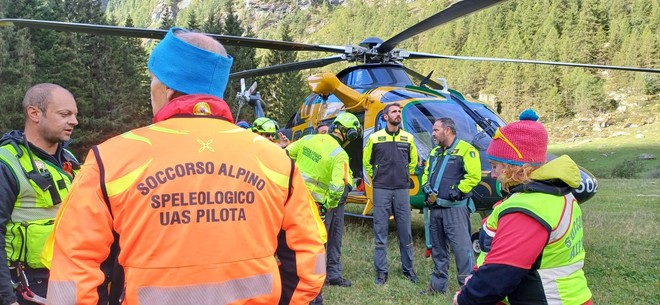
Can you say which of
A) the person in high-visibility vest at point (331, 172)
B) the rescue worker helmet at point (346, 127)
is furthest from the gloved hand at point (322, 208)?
the rescue worker helmet at point (346, 127)

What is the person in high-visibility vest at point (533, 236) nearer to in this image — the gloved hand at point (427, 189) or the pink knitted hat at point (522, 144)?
the pink knitted hat at point (522, 144)

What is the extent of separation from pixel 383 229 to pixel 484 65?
76.7 metres

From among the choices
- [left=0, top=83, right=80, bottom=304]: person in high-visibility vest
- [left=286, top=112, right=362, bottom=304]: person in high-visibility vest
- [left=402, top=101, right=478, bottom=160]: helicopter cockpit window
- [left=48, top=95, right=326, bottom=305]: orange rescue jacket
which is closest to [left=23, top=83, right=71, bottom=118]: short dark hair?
[left=0, top=83, right=80, bottom=304]: person in high-visibility vest

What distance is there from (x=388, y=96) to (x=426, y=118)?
32.5 inches

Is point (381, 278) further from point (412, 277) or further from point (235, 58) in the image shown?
point (235, 58)

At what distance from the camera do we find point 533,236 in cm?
193

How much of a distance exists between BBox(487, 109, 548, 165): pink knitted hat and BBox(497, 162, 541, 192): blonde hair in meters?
0.02

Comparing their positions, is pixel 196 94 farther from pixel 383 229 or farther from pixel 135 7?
pixel 135 7

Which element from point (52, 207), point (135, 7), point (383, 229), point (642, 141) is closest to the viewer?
point (52, 207)

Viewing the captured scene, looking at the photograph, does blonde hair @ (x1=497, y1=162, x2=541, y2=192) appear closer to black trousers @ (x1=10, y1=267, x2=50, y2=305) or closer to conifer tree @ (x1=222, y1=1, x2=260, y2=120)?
black trousers @ (x1=10, y1=267, x2=50, y2=305)

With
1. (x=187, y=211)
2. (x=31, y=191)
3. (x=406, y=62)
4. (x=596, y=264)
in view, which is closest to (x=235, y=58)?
(x=596, y=264)

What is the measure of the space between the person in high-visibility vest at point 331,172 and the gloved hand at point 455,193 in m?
1.14

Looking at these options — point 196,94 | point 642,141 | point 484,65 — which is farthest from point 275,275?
point 484,65

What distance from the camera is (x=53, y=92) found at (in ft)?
8.93
